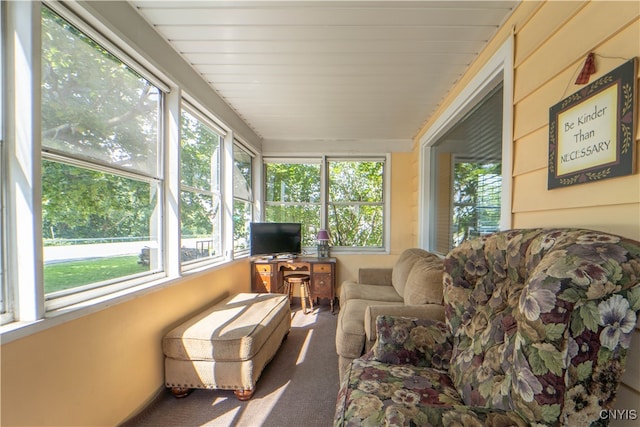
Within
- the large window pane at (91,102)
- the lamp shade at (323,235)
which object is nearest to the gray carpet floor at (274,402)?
the large window pane at (91,102)

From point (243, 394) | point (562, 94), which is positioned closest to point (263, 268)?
point (243, 394)

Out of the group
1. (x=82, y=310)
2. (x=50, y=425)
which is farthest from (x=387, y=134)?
(x=50, y=425)

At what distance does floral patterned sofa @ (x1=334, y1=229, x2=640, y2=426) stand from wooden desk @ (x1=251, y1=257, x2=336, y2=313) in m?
2.21

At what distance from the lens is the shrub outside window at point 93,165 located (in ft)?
3.81

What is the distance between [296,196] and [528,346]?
351cm

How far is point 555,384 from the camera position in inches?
27.3

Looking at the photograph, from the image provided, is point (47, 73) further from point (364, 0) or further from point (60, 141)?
point (364, 0)

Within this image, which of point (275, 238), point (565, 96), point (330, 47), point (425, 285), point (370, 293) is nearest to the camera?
point (565, 96)

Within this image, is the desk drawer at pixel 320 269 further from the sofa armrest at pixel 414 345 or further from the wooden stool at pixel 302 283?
the sofa armrest at pixel 414 345

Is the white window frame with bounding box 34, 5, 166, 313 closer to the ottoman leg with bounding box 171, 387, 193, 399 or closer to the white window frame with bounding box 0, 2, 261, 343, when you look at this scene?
the white window frame with bounding box 0, 2, 261, 343

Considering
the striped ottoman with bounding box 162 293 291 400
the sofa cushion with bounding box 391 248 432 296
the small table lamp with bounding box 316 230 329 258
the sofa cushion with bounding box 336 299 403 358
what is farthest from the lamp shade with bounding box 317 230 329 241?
the striped ottoman with bounding box 162 293 291 400

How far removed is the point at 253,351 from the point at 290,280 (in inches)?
64.5

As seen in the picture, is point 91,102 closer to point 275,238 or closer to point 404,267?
point 275,238

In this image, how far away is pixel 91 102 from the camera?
1.35 meters
